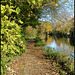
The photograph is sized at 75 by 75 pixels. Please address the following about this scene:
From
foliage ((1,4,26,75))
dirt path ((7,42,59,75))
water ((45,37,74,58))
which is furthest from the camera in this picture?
water ((45,37,74,58))

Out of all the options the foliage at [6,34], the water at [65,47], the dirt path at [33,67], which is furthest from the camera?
the water at [65,47]

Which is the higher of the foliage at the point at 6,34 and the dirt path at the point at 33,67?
the foliage at the point at 6,34

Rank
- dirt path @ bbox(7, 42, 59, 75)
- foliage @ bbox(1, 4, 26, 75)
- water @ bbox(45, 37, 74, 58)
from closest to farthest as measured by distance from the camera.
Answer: foliage @ bbox(1, 4, 26, 75), dirt path @ bbox(7, 42, 59, 75), water @ bbox(45, 37, 74, 58)

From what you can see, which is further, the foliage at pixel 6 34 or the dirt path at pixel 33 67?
the dirt path at pixel 33 67

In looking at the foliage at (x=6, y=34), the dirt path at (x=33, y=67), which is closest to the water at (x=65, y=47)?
the dirt path at (x=33, y=67)

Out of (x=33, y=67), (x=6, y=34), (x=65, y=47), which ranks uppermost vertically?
(x=6, y=34)

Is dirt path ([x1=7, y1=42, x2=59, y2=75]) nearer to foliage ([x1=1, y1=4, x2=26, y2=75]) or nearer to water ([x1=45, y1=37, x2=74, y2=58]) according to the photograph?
foliage ([x1=1, y1=4, x2=26, y2=75])

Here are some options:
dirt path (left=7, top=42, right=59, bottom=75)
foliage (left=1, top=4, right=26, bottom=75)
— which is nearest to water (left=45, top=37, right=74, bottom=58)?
dirt path (left=7, top=42, right=59, bottom=75)

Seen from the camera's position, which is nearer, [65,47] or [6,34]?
[6,34]

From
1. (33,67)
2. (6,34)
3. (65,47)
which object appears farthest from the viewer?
(65,47)

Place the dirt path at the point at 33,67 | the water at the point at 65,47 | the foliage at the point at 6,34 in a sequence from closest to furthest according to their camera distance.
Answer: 1. the foliage at the point at 6,34
2. the dirt path at the point at 33,67
3. the water at the point at 65,47

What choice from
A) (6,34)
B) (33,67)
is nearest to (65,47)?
(33,67)

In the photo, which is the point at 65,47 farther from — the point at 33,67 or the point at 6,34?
the point at 6,34

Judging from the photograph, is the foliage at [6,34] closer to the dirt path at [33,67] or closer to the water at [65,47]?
the dirt path at [33,67]
